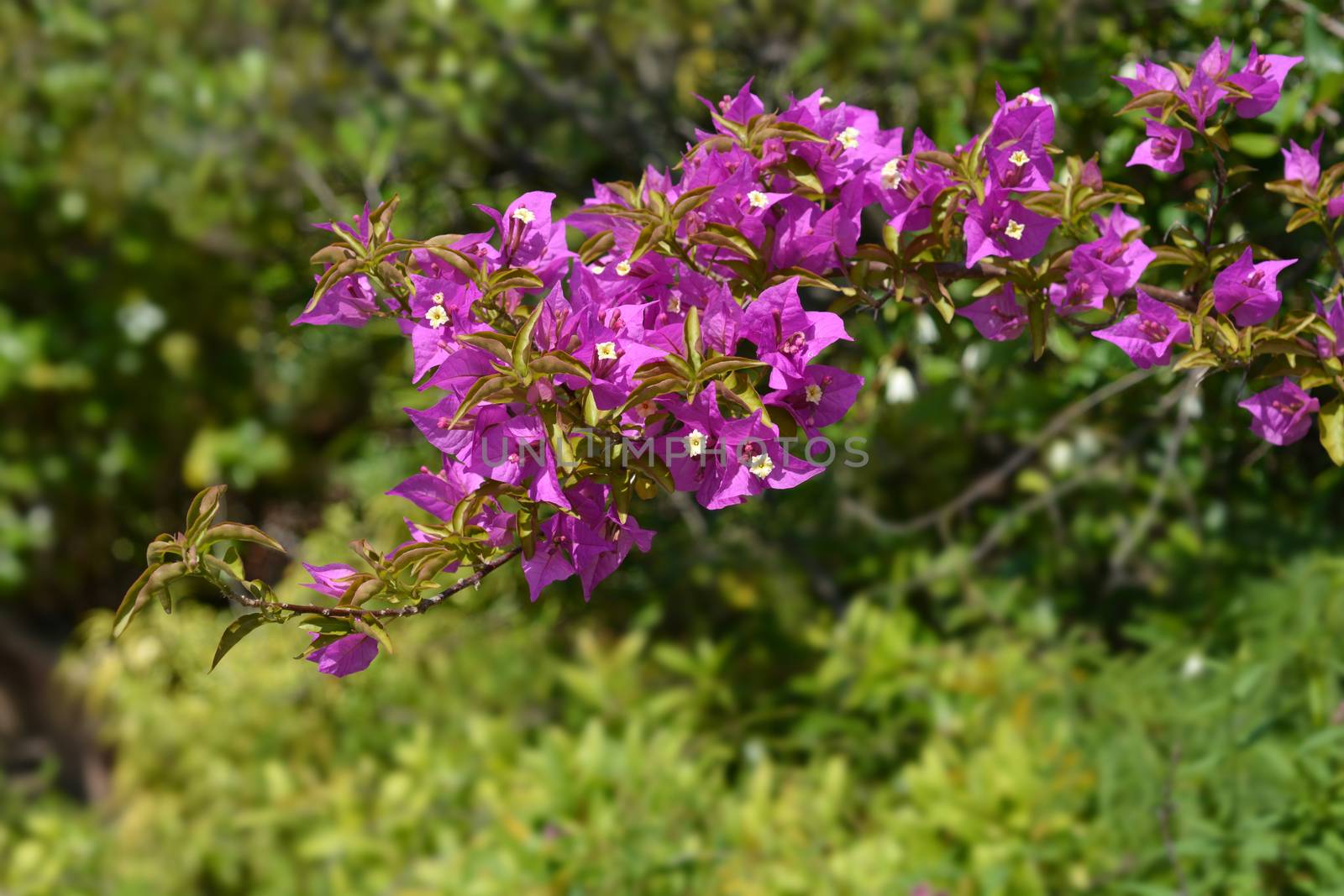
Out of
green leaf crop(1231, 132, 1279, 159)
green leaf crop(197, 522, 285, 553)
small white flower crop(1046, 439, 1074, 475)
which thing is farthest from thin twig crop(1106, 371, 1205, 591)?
green leaf crop(197, 522, 285, 553)

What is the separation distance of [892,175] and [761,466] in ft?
0.99

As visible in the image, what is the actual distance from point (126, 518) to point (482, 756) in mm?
2048

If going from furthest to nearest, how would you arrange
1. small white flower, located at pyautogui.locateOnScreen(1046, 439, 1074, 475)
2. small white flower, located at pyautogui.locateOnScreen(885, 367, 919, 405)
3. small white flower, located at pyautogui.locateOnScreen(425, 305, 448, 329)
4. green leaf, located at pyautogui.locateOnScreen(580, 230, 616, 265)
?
small white flower, located at pyautogui.locateOnScreen(1046, 439, 1074, 475) < small white flower, located at pyautogui.locateOnScreen(885, 367, 919, 405) < green leaf, located at pyautogui.locateOnScreen(580, 230, 616, 265) < small white flower, located at pyautogui.locateOnScreen(425, 305, 448, 329)

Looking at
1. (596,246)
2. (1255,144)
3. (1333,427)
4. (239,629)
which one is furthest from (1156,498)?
(239,629)

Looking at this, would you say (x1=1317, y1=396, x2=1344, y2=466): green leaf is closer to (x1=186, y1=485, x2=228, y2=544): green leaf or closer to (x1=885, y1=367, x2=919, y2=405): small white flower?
(x1=186, y1=485, x2=228, y2=544): green leaf

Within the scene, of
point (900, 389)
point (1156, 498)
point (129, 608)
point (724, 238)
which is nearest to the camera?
point (129, 608)

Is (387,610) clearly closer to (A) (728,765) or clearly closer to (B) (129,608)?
(B) (129,608)

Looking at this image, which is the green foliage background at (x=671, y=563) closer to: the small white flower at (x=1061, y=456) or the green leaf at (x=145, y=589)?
the small white flower at (x=1061, y=456)

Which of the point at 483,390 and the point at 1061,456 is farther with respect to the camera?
the point at 1061,456

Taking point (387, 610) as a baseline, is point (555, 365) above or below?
above

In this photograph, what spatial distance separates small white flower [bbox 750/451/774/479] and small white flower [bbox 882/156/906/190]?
0.94 feet

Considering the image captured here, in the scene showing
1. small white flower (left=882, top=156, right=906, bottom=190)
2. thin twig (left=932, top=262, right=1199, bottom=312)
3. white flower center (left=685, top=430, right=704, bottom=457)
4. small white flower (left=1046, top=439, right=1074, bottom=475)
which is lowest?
white flower center (left=685, top=430, right=704, bottom=457)

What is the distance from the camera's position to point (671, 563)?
2381 millimetres

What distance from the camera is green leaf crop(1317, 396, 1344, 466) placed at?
35.2 inches
